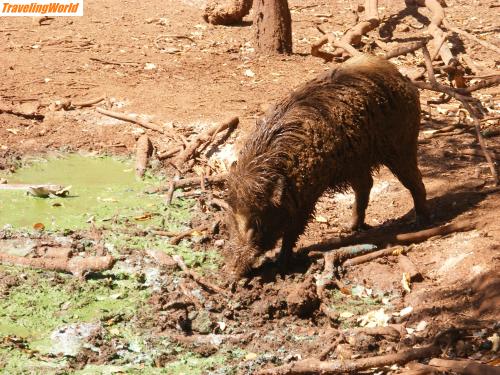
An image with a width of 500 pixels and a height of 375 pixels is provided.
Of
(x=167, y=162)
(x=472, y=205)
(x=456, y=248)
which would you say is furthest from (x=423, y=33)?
(x=456, y=248)

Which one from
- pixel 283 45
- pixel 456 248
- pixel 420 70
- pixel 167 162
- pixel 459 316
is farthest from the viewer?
pixel 283 45

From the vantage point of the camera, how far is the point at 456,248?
6961 millimetres

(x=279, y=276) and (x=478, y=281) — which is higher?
(x=478, y=281)

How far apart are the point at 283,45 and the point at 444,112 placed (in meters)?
3.43

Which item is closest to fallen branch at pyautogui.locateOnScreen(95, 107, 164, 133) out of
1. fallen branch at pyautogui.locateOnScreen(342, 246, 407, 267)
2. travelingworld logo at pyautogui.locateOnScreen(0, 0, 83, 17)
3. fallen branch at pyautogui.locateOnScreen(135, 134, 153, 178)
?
fallen branch at pyautogui.locateOnScreen(135, 134, 153, 178)

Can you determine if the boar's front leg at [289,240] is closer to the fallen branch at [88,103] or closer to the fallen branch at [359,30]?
the fallen branch at [88,103]

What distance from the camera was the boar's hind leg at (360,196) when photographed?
763 cm

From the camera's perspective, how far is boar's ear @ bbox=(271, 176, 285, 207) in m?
6.80

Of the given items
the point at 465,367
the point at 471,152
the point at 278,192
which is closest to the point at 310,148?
the point at 278,192

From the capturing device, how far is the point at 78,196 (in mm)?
9133

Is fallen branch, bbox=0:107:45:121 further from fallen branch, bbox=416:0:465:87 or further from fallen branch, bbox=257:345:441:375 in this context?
fallen branch, bbox=257:345:441:375

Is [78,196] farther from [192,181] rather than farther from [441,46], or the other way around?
[441,46]

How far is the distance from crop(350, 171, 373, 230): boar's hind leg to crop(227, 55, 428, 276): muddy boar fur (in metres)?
0.10

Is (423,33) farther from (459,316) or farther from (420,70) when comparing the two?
(459,316)
